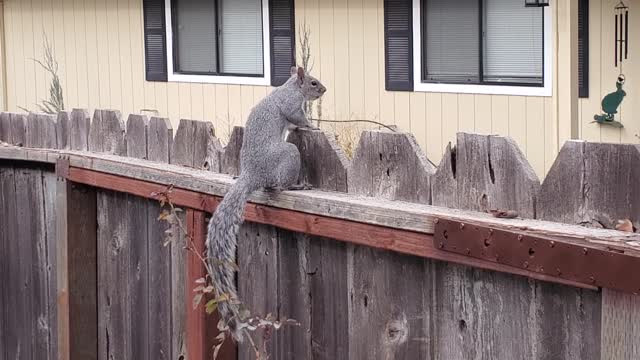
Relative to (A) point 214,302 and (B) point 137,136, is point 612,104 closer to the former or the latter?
(B) point 137,136

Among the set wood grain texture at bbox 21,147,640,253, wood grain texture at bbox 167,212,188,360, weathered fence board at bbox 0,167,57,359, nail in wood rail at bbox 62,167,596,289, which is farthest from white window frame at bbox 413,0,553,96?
wood grain texture at bbox 167,212,188,360

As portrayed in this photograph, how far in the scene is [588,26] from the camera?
38.3 ft

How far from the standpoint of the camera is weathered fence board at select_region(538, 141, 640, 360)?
2588mm

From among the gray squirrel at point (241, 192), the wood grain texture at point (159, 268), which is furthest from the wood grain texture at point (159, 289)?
the gray squirrel at point (241, 192)

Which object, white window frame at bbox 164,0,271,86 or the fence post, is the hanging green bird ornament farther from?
the fence post

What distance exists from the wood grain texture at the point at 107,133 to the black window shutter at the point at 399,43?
8.32 metres

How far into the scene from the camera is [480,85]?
1262cm

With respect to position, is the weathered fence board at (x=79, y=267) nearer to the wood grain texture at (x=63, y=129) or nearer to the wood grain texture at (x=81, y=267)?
the wood grain texture at (x=81, y=267)

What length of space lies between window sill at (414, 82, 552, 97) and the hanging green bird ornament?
1.84ft

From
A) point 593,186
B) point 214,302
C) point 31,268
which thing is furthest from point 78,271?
point 593,186

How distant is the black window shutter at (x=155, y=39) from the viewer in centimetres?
1614

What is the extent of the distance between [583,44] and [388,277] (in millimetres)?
8763

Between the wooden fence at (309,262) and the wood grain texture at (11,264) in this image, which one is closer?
the wooden fence at (309,262)

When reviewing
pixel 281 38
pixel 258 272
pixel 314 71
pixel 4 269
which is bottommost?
pixel 4 269
